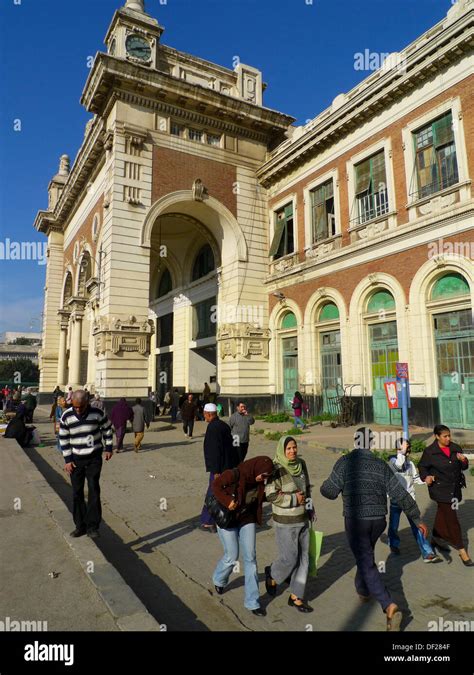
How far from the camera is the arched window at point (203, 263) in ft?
94.6

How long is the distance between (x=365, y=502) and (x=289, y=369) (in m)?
18.7

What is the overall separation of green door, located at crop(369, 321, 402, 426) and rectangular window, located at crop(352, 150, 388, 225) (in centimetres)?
468

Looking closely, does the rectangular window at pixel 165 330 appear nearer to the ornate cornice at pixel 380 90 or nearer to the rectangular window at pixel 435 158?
the ornate cornice at pixel 380 90

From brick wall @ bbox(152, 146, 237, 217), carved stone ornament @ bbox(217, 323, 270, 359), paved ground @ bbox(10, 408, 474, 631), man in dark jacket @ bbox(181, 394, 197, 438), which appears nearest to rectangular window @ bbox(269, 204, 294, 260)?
A: brick wall @ bbox(152, 146, 237, 217)

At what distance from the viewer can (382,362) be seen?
683 inches

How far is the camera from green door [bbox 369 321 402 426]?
1678 cm

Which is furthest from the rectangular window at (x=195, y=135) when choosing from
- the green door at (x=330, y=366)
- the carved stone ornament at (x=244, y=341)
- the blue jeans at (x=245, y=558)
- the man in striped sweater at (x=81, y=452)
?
the blue jeans at (x=245, y=558)

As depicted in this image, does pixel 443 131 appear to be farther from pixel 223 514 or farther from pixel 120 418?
pixel 223 514

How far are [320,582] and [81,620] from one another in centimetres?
249

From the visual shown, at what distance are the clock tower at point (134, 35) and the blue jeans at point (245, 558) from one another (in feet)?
75.0

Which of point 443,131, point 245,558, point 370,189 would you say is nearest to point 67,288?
point 370,189

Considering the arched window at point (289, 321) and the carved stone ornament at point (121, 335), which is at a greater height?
the arched window at point (289, 321)

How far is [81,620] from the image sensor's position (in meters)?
3.51

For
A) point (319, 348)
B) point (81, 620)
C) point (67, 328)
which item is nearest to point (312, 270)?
point (319, 348)
